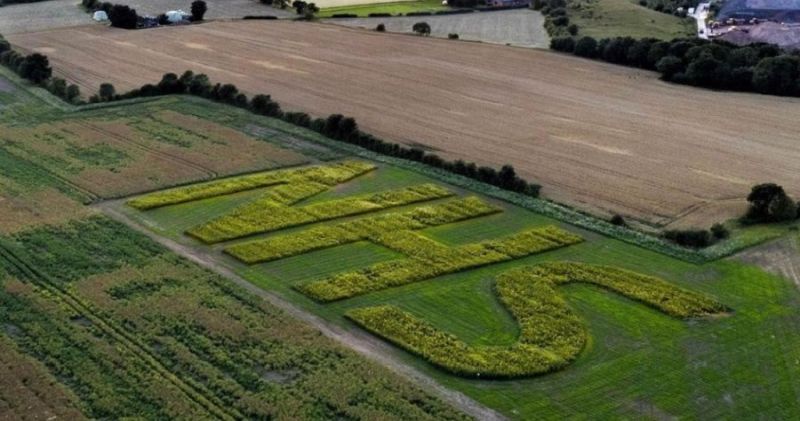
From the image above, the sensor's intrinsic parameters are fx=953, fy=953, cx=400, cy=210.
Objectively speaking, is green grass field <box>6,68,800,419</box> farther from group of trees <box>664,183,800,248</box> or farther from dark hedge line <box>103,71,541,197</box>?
dark hedge line <box>103,71,541,197</box>

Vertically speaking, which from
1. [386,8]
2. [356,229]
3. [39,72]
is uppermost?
[386,8]

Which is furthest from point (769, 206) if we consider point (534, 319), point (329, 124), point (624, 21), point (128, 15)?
point (128, 15)

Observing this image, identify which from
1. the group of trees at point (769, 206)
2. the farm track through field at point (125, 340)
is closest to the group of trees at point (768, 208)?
the group of trees at point (769, 206)

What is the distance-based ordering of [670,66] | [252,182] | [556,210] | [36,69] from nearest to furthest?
[556,210]
[252,182]
[36,69]
[670,66]

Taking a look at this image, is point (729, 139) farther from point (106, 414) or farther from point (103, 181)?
point (106, 414)

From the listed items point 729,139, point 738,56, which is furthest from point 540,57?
point 729,139

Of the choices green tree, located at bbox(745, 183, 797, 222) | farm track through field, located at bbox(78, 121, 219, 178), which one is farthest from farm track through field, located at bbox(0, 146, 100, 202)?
green tree, located at bbox(745, 183, 797, 222)

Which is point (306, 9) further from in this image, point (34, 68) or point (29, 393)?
point (29, 393)
